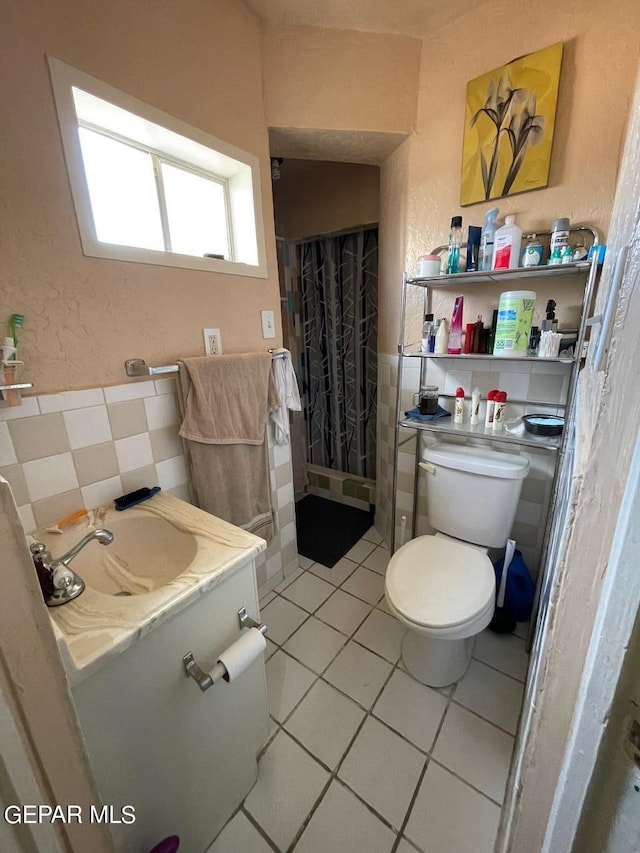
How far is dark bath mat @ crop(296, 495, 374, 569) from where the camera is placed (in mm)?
2041

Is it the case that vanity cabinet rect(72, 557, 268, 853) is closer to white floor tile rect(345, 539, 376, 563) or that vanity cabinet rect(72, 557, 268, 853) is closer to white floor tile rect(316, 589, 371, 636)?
white floor tile rect(316, 589, 371, 636)

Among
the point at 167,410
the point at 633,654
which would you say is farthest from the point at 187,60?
the point at 633,654

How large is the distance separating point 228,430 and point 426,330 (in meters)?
0.97

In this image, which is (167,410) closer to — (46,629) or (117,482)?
(117,482)

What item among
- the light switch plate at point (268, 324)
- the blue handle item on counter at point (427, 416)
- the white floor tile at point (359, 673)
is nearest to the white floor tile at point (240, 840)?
the white floor tile at point (359, 673)

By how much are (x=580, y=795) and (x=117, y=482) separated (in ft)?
4.11

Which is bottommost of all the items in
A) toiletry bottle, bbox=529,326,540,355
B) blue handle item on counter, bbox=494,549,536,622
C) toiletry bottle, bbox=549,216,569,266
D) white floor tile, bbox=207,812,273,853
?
white floor tile, bbox=207,812,273,853

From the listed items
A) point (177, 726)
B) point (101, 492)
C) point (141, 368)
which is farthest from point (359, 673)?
point (141, 368)

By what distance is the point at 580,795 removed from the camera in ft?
1.17

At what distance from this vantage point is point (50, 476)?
972 millimetres

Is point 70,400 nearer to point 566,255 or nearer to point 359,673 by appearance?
point 359,673

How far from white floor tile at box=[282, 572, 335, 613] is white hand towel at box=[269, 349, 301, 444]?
0.81 meters

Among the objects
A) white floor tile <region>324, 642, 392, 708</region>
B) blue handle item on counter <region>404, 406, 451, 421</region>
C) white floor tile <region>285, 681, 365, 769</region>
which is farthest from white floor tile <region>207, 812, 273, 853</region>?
blue handle item on counter <region>404, 406, 451, 421</region>

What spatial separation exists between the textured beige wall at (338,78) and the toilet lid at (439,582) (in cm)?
183
